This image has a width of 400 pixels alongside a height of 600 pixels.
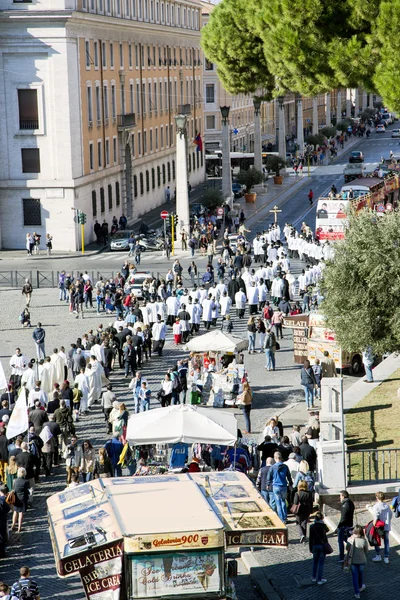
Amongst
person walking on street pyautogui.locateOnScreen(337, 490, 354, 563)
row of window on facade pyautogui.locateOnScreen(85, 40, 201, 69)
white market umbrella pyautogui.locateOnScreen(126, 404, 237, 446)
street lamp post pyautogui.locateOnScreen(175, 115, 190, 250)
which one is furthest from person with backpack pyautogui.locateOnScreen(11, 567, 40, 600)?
row of window on facade pyautogui.locateOnScreen(85, 40, 201, 69)

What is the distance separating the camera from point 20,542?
58.9 ft

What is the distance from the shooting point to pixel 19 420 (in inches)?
795

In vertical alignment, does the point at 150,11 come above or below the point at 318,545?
above

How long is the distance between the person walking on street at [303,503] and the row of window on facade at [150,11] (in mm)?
43932

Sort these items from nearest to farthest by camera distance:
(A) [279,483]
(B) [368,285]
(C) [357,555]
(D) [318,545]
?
(C) [357,555] → (D) [318,545] → (A) [279,483] → (B) [368,285]

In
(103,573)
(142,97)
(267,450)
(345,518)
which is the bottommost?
(345,518)

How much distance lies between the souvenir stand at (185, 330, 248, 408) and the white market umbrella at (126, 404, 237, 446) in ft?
16.8

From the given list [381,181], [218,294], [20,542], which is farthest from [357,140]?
[20,542]

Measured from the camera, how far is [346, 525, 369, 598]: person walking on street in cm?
1520

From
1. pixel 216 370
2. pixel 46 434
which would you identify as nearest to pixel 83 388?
pixel 216 370

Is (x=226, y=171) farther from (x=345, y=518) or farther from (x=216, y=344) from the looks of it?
(x=345, y=518)

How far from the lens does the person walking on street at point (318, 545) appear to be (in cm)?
1574

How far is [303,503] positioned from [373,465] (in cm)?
286

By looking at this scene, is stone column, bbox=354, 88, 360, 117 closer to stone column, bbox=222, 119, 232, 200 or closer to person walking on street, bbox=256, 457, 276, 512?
stone column, bbox=222, 119, 232, 200
